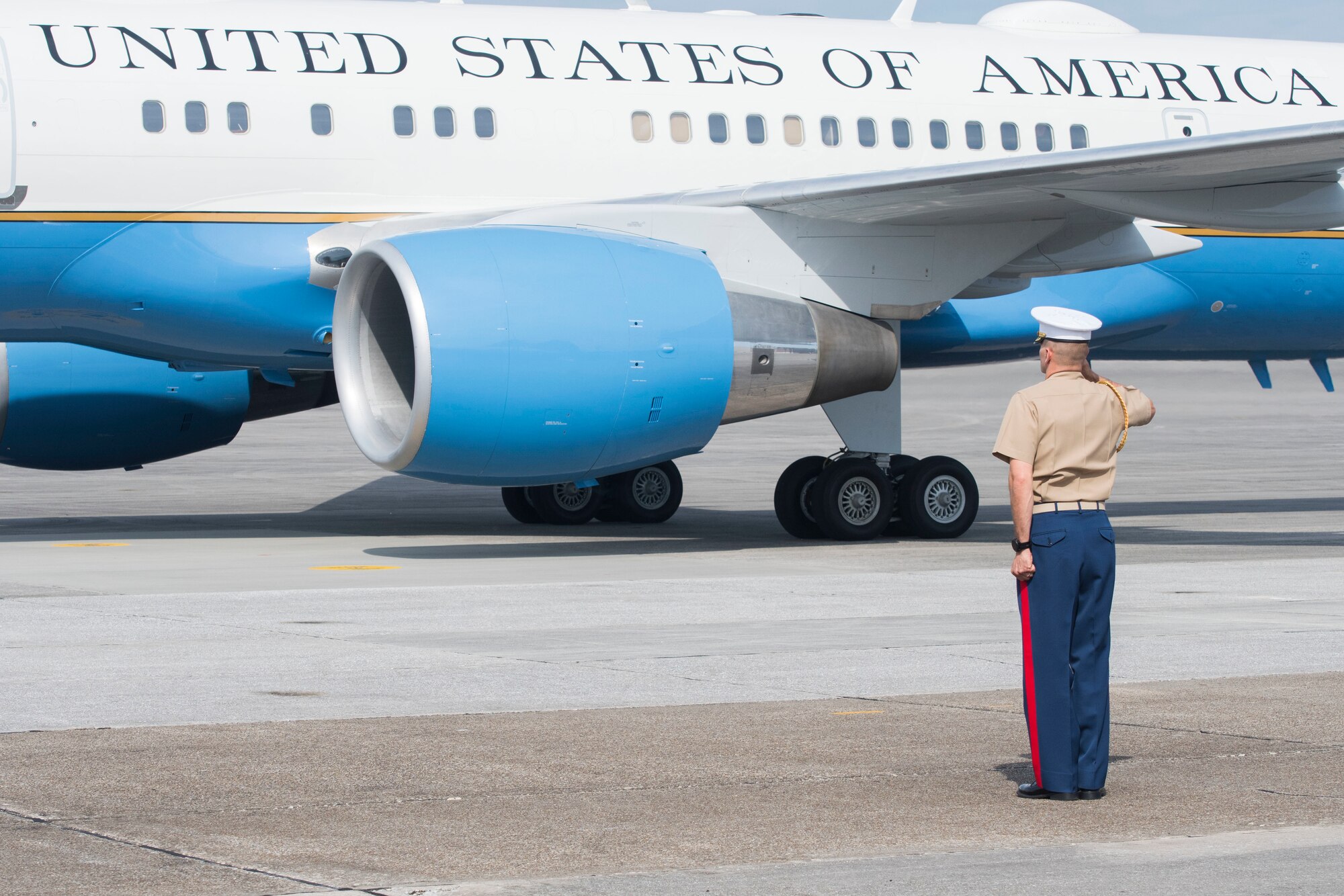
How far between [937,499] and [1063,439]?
350 inches

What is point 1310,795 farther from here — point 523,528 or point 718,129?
point 523,528

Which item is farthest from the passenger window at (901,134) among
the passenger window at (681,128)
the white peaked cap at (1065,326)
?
the white peaked cap at (1065,326)

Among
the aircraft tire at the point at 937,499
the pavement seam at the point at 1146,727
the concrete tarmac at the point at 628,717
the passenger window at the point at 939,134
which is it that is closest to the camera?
the concrete tarmac at the point at 628,717

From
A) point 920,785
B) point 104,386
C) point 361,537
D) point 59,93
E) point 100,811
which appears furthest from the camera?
point 104,386

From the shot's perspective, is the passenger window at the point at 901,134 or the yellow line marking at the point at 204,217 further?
the passenger window at the point at 901,134

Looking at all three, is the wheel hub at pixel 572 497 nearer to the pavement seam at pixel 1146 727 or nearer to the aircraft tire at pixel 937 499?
the aircraft tire at pixel 937 499

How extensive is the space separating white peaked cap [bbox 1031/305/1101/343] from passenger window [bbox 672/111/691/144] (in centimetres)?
940

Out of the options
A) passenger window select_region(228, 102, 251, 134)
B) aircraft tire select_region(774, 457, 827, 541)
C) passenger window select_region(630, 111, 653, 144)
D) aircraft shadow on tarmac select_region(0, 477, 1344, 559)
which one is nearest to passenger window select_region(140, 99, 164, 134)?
passenger window select_region(228, 102, 251, 134)

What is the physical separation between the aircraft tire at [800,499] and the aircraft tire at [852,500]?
9.3 inches

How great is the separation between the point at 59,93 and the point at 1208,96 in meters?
9.80

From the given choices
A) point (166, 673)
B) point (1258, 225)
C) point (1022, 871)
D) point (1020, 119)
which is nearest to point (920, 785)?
point (1022, 871)

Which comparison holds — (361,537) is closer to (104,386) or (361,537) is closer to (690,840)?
(104,386)

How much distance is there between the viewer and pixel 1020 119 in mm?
16469

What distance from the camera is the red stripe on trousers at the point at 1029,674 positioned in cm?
595
